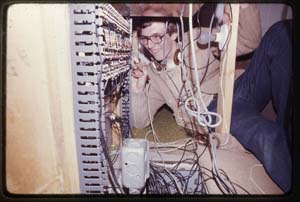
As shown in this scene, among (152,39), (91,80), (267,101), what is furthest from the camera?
(152,39)

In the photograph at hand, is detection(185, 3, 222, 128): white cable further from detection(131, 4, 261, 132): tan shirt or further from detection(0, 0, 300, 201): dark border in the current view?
detection(0, 0, 300, 201): dark border

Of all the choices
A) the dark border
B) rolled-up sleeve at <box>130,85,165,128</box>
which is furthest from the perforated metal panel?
rolled-up sleeve at <box>130,85,165,128</box>

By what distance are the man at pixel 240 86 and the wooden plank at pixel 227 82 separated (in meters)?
0.02

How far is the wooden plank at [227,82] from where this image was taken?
835 millimetres

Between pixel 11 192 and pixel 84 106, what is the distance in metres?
0.33

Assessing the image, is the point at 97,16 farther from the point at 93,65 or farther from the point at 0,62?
the point at 0,62

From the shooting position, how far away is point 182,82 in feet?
3.21

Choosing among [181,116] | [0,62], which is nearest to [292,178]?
[181,116]

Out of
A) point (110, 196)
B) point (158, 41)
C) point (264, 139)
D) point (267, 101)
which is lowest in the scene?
point (110, 196)

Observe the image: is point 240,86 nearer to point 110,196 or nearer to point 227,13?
point 227,13

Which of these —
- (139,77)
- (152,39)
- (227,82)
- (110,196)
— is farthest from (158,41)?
(110,196)

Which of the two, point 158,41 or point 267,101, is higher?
point 158,41

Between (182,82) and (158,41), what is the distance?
0.61ft

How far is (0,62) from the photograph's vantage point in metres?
0.72
